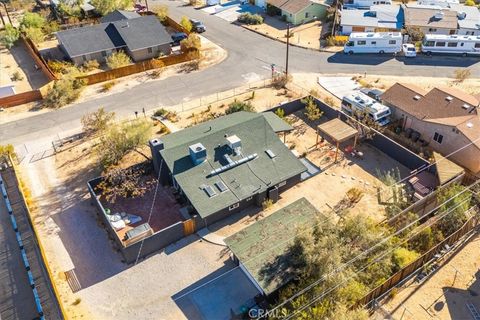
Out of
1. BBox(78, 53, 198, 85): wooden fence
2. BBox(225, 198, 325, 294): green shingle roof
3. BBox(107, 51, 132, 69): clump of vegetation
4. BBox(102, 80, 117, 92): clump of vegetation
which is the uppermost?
BBox(107, 51, 132, 69): clump of vegetation

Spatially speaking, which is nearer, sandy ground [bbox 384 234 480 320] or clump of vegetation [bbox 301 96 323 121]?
sandy ground [bbox 384 234 480 320]

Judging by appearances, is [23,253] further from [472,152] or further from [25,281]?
[472,152]

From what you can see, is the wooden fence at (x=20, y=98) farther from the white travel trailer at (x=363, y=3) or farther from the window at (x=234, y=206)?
the white travel trailer at (x=363, y=3)

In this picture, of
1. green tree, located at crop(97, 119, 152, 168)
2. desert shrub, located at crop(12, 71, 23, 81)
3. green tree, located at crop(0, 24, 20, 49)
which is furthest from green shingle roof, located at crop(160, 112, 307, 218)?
green tree, located at crop(0, 24, 20, 49)

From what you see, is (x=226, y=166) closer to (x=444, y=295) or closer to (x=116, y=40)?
(x=444, y=295)

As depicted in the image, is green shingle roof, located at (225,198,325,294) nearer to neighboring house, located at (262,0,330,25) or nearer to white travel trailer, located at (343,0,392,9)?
neighboring house, located at (262,0,330,25)

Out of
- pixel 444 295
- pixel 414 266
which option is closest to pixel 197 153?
pixel 414 266
